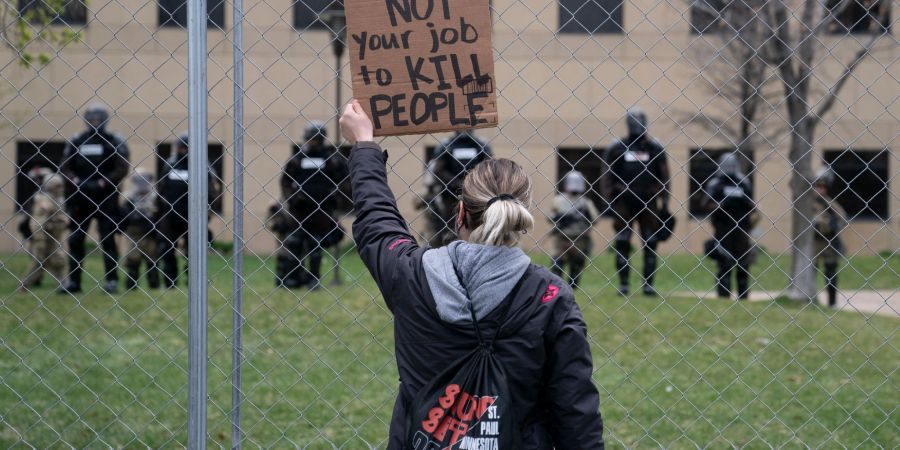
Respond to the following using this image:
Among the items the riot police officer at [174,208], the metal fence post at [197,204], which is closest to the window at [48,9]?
the metal fence post at [197,204]

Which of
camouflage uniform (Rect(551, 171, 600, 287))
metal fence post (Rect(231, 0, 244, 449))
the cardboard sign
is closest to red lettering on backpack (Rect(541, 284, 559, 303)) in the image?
the cardboard sign

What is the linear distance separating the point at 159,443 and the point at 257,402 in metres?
1.04

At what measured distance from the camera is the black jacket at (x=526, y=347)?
2645mm

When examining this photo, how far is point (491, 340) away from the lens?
2650 millimetres

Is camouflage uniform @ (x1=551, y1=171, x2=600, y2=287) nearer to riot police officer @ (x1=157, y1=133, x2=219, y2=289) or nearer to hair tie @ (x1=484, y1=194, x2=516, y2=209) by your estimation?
riot police officer @ (x1=157, y1=133, x2=219, y2=289)

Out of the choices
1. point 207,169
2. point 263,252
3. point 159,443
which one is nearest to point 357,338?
point 159,443

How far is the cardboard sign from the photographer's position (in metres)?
3.07

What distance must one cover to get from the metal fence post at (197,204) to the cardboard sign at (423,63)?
0.51 metres

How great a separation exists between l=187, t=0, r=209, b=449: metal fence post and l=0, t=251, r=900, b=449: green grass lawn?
62cm

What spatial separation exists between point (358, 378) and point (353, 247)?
75.8 inches

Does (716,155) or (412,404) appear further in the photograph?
(716,155)

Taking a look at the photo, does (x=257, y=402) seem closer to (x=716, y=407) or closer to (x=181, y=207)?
(x=716, y=407)

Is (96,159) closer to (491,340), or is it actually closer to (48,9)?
(48,9)

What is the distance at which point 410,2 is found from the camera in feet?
10.1
